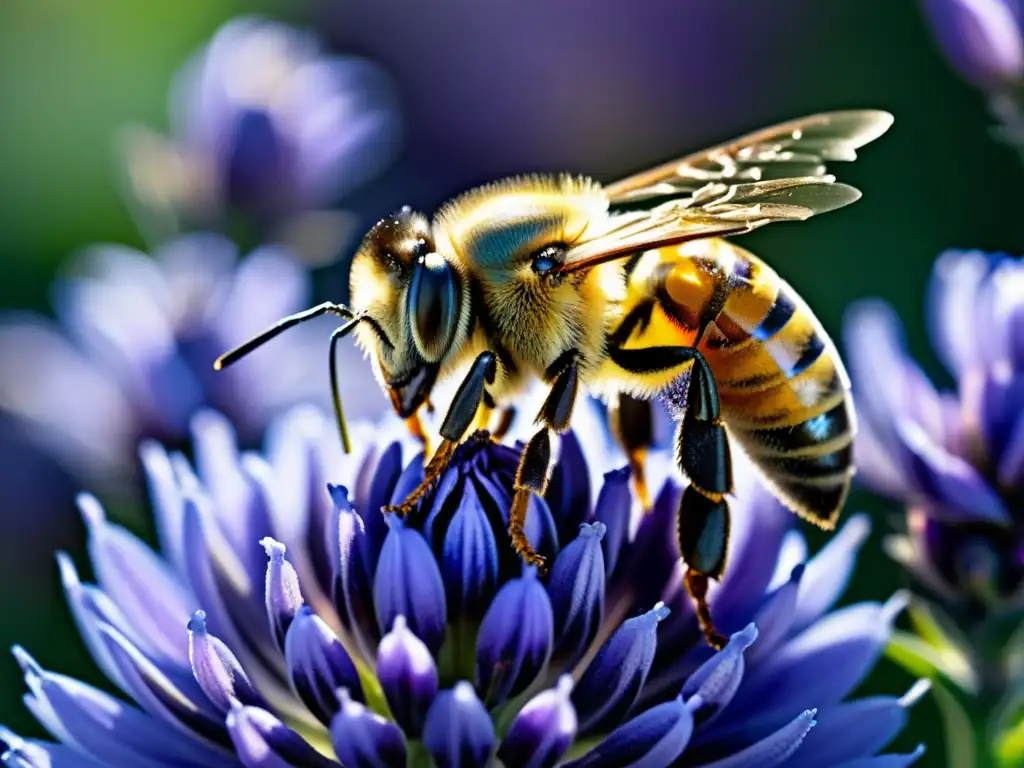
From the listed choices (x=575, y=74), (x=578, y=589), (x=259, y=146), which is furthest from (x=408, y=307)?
(x=575, y=74)

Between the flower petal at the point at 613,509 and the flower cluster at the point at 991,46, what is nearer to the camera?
the flower petal at the point at 613,509

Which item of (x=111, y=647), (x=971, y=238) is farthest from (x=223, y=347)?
(x=971, y=238)

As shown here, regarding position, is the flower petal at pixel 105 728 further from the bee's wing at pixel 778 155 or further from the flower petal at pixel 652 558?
the bee's wing at pixel 778 155

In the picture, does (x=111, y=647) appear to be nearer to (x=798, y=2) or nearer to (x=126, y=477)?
(x=126, y=477)

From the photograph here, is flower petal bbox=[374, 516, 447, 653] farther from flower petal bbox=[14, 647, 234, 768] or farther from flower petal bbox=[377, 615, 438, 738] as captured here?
flower petal bbox=[14, 647, 234, 768]

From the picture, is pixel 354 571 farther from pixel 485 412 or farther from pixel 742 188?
pixel 742 188

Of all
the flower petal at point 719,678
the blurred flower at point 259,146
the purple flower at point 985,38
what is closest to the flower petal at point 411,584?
the flower petal at point 719,678
